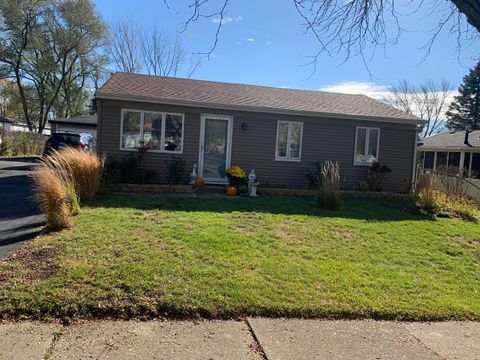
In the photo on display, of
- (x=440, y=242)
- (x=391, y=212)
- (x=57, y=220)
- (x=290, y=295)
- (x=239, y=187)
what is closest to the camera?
(x=290, y=295)

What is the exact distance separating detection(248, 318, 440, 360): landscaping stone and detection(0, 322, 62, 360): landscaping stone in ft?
5.87

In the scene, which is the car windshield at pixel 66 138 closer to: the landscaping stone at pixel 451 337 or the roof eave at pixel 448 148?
the landscaping stone at pixel 451 337

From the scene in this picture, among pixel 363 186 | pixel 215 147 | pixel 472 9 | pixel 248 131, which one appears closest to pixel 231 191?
pixel 215 147

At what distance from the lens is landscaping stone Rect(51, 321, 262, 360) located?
320cm

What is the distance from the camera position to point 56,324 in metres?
3.62

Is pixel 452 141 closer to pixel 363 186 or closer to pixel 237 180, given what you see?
pixel 363 186

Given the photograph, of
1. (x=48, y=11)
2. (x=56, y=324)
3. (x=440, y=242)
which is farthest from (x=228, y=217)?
(x=48, y=11)

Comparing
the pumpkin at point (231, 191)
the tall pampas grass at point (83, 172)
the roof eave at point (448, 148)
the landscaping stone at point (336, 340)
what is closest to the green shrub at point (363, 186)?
the pumpkin at point (231, 191)

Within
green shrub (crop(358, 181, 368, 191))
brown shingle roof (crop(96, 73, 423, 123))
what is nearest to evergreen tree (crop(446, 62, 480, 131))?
brown shingle roof (crop(96, 73, 423, 123))

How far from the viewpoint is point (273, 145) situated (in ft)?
43.8

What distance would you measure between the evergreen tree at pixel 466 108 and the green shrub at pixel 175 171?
42.0m

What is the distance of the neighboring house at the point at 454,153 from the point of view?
24453 millimetres

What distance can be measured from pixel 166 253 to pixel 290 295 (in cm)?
188

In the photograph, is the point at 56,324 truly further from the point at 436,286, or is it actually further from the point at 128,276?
the point at 436,286
